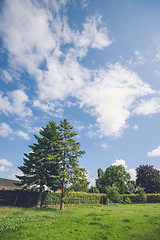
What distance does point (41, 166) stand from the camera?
2188 cm

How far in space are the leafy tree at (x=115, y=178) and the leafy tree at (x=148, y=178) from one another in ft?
19.0

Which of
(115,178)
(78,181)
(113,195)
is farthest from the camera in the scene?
(115,178)

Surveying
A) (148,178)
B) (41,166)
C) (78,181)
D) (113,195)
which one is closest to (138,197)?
(113,195)

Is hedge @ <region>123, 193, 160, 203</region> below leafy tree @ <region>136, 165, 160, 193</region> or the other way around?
below

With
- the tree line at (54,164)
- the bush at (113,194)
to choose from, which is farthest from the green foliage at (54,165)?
the bush at (113,194)

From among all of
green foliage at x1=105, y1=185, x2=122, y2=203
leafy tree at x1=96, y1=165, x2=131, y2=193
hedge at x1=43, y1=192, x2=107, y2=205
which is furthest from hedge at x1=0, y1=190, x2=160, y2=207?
leafy tree at x1=96, y1=165, x2=131, y2=193

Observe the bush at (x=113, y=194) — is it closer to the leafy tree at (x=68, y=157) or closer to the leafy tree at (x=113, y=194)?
the leafy tree at (x=113, y=194)

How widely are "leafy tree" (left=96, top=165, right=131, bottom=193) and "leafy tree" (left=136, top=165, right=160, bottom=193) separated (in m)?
5.80

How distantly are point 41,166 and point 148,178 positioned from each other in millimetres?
43518

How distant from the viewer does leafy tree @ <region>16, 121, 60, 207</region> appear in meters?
21.3

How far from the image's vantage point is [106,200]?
121 feet

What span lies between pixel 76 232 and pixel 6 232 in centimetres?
451

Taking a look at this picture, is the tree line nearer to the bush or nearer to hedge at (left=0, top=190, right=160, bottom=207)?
hedge at (left=0, top=190, right=160, bottom=207)

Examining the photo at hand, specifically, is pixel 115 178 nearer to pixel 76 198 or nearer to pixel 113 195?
pixel 113 195
